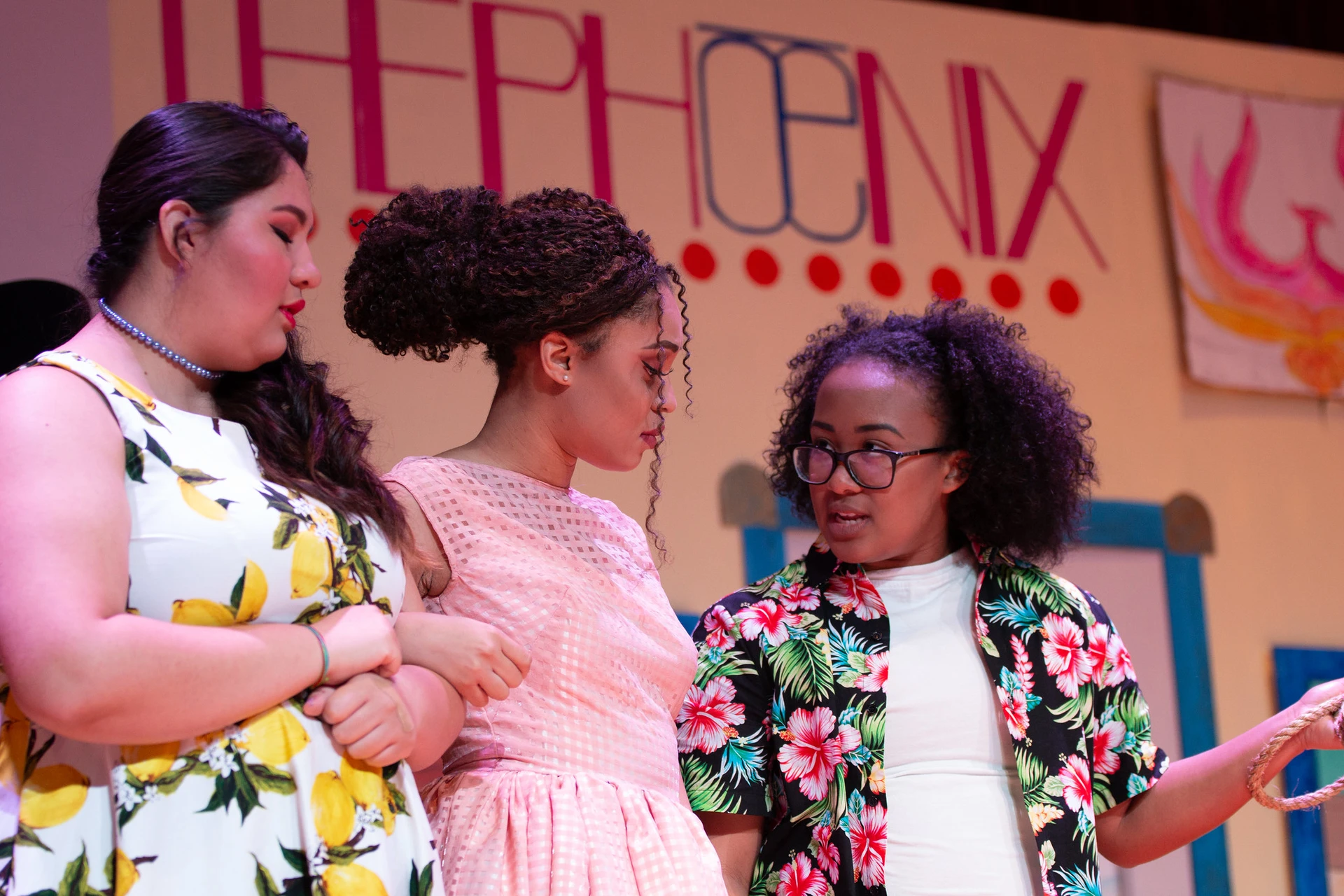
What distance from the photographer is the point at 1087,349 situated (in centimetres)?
393

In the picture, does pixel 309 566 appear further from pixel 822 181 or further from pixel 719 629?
pixel 822 181

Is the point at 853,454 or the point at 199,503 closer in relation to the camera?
the point at 199,503

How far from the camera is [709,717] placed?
219cm

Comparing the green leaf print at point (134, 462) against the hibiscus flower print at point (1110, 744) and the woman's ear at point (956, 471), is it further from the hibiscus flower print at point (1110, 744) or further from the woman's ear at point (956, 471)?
the hibiscus flower print at point (1110, 744)

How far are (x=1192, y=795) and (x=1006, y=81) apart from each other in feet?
7.60

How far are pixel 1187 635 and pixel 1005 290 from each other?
0.99 m

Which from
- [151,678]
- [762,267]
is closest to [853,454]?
[151,678]

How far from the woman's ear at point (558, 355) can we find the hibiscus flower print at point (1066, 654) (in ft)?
2.86

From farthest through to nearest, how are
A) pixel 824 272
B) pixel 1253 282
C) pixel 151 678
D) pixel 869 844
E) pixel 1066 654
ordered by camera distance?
pixel 1253 282 < pixel 824 272 < pixel 1066 654 < pixel 869 844 < pixel 151 678

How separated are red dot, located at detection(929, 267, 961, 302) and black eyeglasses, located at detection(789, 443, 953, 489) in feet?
4.99

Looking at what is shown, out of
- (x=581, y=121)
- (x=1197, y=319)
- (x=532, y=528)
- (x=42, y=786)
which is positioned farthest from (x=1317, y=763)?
(x=42, y=786)

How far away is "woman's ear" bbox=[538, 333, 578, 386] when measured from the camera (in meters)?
1.91

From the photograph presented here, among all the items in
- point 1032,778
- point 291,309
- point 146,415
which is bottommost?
point 1032,778

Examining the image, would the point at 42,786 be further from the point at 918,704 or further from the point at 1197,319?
the point at 1197,319
